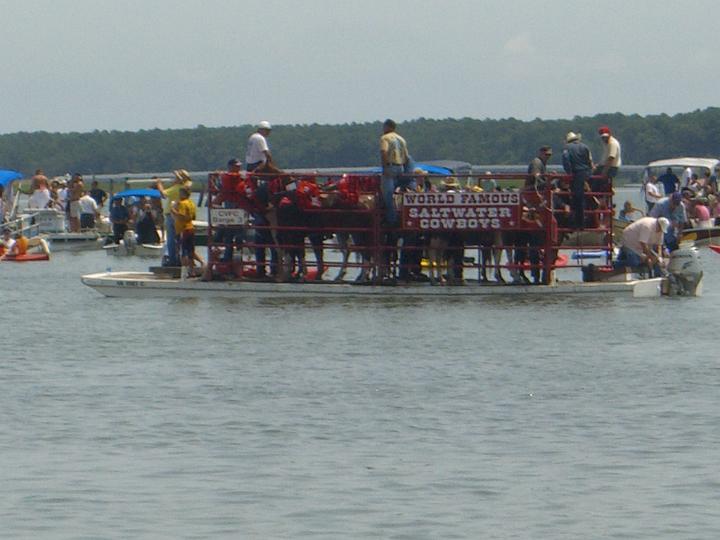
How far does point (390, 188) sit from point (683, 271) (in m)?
4.46

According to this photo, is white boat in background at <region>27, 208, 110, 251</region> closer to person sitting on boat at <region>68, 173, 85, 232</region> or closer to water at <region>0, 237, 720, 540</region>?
person sitting on boat at <region>68, 173, 85, 232</region>

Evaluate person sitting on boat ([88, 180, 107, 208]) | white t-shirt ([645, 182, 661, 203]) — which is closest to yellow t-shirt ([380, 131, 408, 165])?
white t-shirt ([645, 182, 661, 203])

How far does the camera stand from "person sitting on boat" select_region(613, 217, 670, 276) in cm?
2711

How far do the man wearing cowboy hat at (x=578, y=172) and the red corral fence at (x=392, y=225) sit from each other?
9 cm

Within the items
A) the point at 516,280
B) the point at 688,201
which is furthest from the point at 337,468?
the point at 688,201

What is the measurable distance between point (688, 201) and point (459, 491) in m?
30.8

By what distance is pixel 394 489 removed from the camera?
12.7m

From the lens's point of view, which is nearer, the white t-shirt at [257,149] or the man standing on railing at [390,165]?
the man standing on railing at [390,165]

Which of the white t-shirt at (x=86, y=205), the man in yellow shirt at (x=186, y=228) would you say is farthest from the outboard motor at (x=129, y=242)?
the man in yellow shirt at (x=186, y=228)

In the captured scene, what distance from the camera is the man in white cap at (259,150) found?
1042 inches

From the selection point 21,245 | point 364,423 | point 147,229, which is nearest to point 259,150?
point 364,423

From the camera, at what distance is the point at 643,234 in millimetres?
27172

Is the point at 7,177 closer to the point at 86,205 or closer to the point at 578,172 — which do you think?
the point at 86,205

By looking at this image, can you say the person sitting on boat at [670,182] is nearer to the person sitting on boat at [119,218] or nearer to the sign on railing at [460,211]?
the person sitting on boat at [119,218]
